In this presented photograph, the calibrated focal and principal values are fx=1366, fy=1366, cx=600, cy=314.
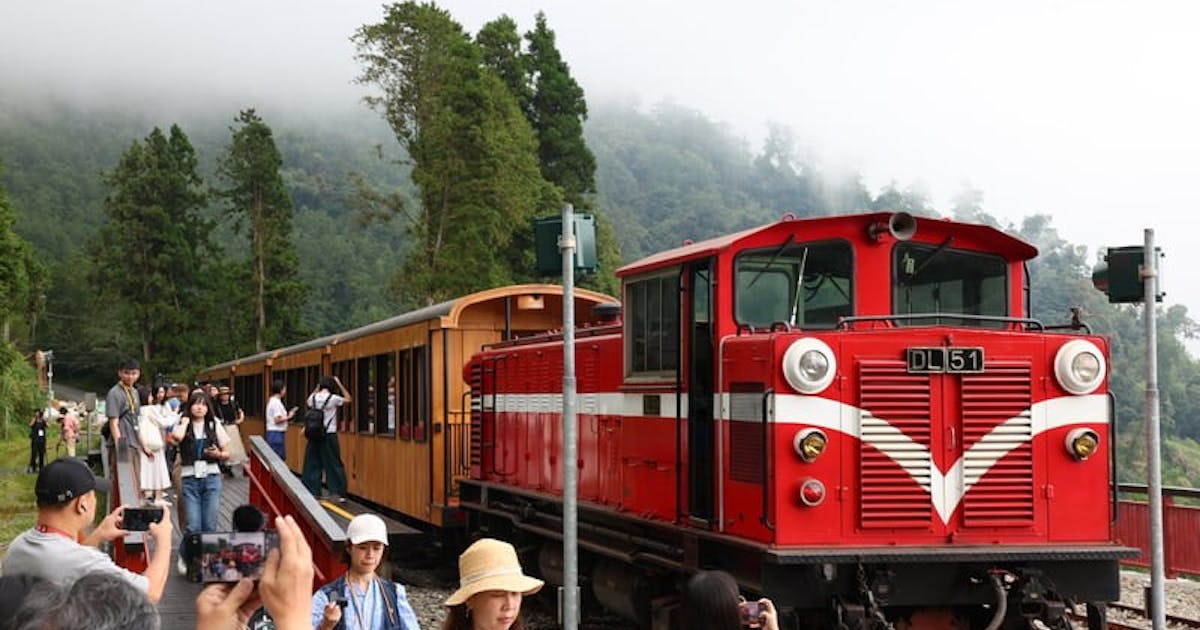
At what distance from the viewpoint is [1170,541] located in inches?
634

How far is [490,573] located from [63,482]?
67.9 inches

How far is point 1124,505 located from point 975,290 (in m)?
8.32

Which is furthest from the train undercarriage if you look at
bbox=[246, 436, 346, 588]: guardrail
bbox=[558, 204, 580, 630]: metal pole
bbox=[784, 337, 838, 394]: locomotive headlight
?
bbox=[246, 436, 346, 588]: guardrail

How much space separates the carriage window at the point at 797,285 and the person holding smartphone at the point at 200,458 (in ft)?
16.7

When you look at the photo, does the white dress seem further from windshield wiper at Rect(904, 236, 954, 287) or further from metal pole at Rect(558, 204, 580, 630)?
windshield wiper at Rect(904, 236, 954, 287)

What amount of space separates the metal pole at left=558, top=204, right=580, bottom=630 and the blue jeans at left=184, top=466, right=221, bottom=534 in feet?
14.5

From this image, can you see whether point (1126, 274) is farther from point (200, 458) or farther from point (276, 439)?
point (276, 439)

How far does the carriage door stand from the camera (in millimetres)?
9875

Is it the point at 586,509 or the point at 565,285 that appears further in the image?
the point at 586,509

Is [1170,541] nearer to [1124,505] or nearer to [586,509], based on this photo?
[1124,505]

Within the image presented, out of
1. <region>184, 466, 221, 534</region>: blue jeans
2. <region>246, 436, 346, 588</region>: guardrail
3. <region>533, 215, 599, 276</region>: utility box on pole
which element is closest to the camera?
<region>246, 436, 346, 588</region>: guardrail

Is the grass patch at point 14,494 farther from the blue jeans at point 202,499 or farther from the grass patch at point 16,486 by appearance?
the blue jeans at point 202,499

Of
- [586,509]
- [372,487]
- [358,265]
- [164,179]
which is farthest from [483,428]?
[358,265]

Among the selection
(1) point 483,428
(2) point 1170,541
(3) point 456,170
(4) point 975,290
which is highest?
(3) point 456,170
